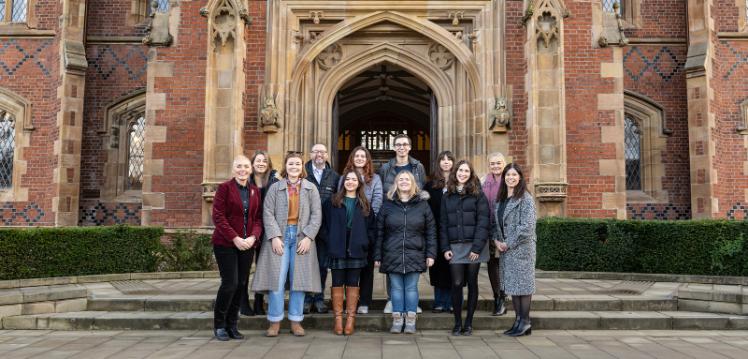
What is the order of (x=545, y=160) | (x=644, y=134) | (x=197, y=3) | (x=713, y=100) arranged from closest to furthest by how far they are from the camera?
(x=545, y=160) → (x=197, y=3) → (x=713, y=100) → (x=644, y=134)

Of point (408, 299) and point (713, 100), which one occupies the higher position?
point (713, 100)

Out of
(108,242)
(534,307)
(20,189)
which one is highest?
(20,189)

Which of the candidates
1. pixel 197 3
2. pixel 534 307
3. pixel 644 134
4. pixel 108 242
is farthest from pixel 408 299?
pixel 644 134

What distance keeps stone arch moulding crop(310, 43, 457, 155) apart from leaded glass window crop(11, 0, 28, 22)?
8495 mm

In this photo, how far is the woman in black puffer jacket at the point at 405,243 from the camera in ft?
18.1

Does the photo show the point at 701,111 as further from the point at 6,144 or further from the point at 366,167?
the point at 6,144

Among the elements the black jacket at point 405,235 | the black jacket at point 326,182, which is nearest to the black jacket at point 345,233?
the black jacket at point 405,235

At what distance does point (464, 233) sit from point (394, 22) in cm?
654

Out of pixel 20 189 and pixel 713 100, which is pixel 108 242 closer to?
pixel 20 189

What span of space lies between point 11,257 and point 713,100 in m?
14.4

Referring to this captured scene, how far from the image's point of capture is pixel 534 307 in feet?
21.3

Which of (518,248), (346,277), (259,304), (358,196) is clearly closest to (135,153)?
(259,304)

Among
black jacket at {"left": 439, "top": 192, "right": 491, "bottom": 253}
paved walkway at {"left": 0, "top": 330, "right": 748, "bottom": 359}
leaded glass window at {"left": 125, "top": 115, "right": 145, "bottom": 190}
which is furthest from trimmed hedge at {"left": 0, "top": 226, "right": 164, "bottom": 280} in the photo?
leaded glass window at {"left": 125, "top": 115, "right": 145, "bottom": 190}

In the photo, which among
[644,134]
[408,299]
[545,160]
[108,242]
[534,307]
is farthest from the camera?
[644,134]
